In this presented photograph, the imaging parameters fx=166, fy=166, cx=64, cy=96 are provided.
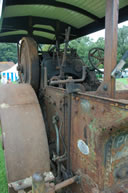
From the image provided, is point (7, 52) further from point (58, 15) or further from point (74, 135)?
point (74, 135)

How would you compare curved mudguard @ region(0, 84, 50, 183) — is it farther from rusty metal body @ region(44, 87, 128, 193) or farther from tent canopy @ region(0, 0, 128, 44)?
tent canopy @ region(0, 0, 128, 44)

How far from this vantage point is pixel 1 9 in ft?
5.85

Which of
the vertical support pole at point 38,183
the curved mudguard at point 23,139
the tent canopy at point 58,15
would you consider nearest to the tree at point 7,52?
the tent canopy at point 58,15

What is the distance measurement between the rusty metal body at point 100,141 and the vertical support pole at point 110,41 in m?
0.18

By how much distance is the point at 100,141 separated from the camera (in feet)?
3.98

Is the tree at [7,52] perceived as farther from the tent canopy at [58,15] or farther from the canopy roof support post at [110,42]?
the canopy roof support post at [110,42]

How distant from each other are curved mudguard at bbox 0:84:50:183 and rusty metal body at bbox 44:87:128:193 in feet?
1.18

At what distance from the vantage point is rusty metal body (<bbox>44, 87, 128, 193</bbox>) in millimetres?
1098

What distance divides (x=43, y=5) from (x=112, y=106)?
2.52m

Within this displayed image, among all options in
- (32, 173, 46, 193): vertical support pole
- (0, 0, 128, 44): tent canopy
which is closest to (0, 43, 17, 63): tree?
(0, 0, 128, 44): tent canopy

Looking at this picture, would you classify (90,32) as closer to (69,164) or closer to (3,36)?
(3,36)

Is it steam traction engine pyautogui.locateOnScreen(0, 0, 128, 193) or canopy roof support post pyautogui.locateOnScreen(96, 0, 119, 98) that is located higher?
canopy roof support post pyautogui.locateOnScreen(96, 0, 119, 98)

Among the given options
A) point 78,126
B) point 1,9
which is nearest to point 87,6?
point 1,9

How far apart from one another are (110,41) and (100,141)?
2.38ft
